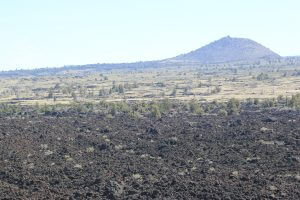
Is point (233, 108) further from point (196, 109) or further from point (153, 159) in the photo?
point (153, 159)

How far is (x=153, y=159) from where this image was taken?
4381 centimetres

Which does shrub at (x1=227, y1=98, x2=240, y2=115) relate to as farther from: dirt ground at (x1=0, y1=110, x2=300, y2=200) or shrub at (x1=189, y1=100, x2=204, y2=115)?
dirt ground at (x1=0, y1=110, x2=300, y2=200)

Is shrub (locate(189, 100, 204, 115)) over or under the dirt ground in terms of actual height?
under

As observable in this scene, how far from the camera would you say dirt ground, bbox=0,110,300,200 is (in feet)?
108

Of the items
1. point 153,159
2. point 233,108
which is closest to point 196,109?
point 233,108

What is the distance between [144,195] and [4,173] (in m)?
12.7

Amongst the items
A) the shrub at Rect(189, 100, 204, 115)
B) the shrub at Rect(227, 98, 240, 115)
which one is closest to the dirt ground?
the shrub at Rect(227, 98, 240, 115)

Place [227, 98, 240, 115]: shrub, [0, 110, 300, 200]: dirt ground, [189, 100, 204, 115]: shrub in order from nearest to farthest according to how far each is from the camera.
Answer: [0, 110, 300, 200]: dirt ground → [227, 98, 240, 115]: shrub → [189, 100, 204, 115]: shrub

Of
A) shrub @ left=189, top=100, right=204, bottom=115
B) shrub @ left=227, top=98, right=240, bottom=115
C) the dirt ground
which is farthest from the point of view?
shrub @ left=189, top=100, right=204, bottom=115

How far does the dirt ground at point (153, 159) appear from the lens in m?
32.9

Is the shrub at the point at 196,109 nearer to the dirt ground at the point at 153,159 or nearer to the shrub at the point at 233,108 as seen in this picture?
the shrub at the point at 233,108

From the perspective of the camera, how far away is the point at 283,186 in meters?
33.2

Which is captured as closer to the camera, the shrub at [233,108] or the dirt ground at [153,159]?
the dirt ground at [153,159]

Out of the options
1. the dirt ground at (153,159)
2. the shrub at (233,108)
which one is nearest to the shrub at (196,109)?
the shrub at (233,108)
